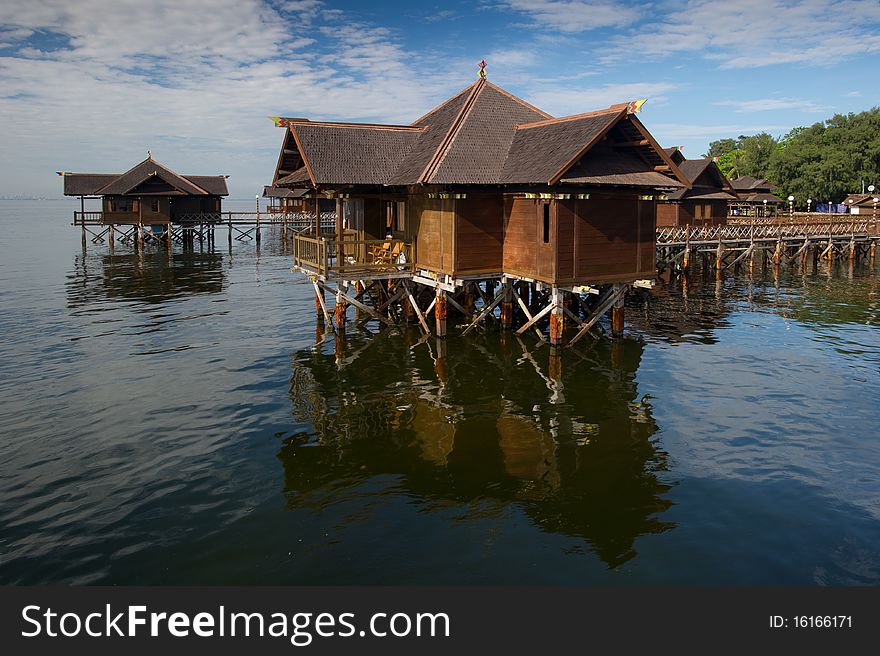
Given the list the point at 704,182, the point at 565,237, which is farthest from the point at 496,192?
the point at 704,182

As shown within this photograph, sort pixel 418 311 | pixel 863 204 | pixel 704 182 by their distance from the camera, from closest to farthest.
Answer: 1. pixel 418 311
2. pixel 704 182
3. pixel 863 204

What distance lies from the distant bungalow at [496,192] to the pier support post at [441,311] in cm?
6

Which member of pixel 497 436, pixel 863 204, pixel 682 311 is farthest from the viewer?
pixel 863 204

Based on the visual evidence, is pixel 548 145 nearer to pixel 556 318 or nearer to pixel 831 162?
pixel 556 318

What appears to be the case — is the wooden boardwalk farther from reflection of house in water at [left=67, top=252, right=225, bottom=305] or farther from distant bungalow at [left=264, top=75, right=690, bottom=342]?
reflection of house in water at [left=67, top=252, right=225, bottom=305]

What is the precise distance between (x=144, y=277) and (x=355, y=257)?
22.9 m

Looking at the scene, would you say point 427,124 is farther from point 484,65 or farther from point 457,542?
point 457,542

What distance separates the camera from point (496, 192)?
22.8m

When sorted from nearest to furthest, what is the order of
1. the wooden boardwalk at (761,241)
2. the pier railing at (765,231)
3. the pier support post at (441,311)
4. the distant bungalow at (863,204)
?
1. the pier support post at (441,311)
2. the wooden boardwalk at (761,241)
3. the pier railing at (765,231)
4. the distant bungalow at (863,204)

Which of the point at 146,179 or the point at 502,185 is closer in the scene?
the point at 502,185

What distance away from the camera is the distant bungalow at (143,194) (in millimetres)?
57344

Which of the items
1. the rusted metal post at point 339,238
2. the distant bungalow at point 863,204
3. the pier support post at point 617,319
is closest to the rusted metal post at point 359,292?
the rusted metal post at point 339,238

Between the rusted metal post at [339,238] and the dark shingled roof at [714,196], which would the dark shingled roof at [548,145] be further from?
the dark shingled roof at [714,196]

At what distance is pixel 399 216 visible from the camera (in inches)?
1018
